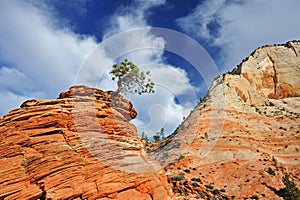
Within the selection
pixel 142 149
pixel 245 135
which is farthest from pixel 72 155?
pixel 245 135

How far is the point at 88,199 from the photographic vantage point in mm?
17078

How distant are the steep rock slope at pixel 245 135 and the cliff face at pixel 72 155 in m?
14.1

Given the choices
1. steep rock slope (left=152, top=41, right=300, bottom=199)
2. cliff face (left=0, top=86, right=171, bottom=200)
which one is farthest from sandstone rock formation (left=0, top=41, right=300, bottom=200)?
steep rock slope (left=152, top=41, right=300, bottom=199)

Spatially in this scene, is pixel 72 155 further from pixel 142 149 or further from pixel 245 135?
pixel 245 135

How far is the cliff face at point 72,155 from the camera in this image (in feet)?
56.5

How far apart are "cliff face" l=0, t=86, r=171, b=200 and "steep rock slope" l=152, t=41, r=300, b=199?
14.1m

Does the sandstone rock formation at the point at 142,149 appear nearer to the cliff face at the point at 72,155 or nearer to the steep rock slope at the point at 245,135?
the cliff face at the point at 72,155

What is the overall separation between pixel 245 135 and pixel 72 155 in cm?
4240

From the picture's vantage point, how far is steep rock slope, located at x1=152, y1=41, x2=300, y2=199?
3944cm

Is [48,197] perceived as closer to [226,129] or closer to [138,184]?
[138,184]

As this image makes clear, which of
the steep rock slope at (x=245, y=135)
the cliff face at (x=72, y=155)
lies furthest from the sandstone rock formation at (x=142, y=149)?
the steep rock slope at (x=245, y=135)

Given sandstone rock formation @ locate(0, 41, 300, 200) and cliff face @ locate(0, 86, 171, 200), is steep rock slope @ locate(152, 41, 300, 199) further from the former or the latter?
cliff face @ locate(0, 86, 171, 200)

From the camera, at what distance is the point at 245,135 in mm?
52719

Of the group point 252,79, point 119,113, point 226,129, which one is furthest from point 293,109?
point 119,113
